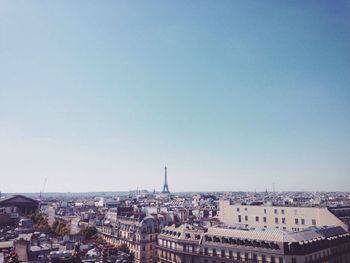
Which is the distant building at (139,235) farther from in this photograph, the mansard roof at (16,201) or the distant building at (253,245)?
the mansard roof at (16,201)

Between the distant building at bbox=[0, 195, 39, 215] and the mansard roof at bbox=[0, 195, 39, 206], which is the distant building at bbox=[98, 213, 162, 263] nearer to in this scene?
the distant building at bbox=[0, 195, 39, 215]

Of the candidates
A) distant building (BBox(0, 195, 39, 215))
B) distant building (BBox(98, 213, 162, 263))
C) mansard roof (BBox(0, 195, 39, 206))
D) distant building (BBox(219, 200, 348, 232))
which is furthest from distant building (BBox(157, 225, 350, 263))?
mansard roof (BBox(0, 195, 39, 206))

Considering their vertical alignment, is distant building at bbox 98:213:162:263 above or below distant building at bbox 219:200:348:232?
below

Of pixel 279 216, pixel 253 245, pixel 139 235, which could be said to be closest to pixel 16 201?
pixel 139 235

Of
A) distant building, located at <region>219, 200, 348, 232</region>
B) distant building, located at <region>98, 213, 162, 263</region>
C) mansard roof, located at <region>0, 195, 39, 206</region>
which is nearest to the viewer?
distant building, located at <region>219, 200, 348, 232</region>

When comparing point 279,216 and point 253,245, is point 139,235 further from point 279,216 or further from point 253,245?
point 279,216

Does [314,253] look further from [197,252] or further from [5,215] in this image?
[5,215]
